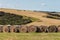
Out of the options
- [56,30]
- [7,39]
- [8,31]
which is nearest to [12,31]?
[8,31]

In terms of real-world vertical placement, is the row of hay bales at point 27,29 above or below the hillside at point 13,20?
above

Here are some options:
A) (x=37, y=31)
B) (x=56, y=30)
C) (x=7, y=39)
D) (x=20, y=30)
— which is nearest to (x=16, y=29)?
(x=20, y=30)

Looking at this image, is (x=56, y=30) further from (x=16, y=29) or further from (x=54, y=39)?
(x=54, y=39)

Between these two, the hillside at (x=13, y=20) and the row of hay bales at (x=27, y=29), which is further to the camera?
the hillside at (x=13, y=20)

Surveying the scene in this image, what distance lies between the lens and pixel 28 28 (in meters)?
34.1

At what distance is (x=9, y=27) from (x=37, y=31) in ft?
13.4

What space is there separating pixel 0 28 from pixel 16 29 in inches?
90.3

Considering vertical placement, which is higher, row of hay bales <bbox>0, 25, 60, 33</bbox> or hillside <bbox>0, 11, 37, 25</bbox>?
row of hay bales <bbox>0, 25, 60, 33</bbox>

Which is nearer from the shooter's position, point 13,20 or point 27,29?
point 27,29

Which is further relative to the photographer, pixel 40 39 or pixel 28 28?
pixel 28 28

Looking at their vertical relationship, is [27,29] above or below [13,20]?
above

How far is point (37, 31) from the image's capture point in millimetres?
34062

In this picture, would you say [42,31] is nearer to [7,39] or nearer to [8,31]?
[8,31]

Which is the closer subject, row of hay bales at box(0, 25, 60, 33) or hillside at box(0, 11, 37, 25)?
row of hay bales at box(0, 25, 60, 33)
